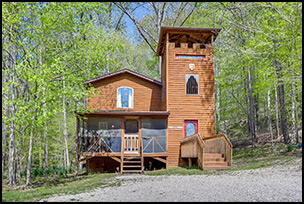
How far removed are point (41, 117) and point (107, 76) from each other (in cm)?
732

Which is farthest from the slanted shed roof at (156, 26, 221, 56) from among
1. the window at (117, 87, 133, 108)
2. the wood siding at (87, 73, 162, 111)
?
the window at (117, 87, 133, 108)

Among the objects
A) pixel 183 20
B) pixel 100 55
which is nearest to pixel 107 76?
pixel 100 55

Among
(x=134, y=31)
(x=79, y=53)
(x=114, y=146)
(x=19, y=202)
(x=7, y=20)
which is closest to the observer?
(x=19, y=202)

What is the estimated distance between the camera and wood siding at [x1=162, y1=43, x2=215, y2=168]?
15.3m

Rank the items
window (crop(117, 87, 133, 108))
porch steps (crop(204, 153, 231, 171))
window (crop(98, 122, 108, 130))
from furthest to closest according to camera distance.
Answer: window (crop(117, 87, 133, 108)), window (crop(98, 122, 108, 130)), porch steps (crop(204, 153, 231, 171))

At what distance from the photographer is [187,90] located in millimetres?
15820

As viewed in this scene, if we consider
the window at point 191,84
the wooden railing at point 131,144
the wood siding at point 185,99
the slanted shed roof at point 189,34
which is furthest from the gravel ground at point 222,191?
the slanted shed roof at point 189,34

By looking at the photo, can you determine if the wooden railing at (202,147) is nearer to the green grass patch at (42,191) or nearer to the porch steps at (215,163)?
the porch steps at (215,163)

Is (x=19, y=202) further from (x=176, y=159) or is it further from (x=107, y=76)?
(x=107, y=76)

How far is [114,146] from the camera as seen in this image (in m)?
14.7

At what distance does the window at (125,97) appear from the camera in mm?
16875

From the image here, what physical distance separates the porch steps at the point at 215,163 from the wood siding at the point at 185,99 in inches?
115

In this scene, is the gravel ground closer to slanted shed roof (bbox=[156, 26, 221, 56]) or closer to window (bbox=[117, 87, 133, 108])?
window (bbox=[117, 87, 133, 108])

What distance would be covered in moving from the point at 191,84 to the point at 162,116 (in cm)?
269
